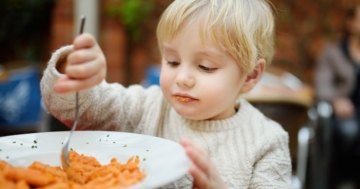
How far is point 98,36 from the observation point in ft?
12.4

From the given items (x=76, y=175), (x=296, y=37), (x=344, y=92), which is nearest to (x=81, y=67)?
(x=76, y=175)

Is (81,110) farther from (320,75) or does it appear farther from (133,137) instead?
(320,75)

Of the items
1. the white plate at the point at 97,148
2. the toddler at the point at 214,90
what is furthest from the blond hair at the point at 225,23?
the white plate at the point at 97,148

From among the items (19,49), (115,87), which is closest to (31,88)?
(19,49)

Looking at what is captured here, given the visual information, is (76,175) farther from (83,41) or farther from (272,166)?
(272,166)

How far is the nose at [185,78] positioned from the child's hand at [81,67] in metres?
0.23

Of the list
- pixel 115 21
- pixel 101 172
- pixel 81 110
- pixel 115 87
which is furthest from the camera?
pixel 115 21

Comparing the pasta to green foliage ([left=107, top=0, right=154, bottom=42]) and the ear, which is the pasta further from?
green foliage ([left=107, top=0, right=154, bottom=42])

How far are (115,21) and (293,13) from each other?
151cm

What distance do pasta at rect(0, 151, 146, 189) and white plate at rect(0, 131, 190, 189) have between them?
0.03 m

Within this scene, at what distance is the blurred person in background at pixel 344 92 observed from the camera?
347cm

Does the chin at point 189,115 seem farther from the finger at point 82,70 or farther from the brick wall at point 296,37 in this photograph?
the brick wall at point 296,37

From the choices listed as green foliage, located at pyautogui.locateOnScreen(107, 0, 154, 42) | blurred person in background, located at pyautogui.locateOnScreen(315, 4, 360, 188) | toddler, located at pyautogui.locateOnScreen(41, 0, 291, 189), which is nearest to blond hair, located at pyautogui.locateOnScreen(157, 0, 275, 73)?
toddler, located at pyautogui.locateOnScreen(41, 0, 291, 189)

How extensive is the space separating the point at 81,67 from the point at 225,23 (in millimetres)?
384
